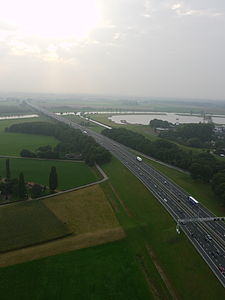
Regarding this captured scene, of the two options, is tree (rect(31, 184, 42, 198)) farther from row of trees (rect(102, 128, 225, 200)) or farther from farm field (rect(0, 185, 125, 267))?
row of trees (rect(102, 128, 225, 200))

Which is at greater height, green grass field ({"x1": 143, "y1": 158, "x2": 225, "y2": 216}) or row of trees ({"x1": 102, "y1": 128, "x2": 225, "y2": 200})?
row of trees ({"x1": 102, "y1": 128, "x2": 225, "y2": 200})

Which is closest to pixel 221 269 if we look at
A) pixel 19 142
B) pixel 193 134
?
pixel 19 142

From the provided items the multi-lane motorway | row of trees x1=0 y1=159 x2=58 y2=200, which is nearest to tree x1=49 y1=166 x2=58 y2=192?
row of trees x1=0 y1=159 x2=58 y2=200

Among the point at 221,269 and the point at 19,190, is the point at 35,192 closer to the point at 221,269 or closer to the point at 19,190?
the point at 19,190

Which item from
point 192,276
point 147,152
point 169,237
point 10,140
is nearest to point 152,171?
point 147,152

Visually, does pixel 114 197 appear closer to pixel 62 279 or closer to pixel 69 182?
pixel 69 182

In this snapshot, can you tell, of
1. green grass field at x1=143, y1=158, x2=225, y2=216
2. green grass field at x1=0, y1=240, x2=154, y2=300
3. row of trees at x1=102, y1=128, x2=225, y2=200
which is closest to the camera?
green grass field at x1=0, y1=240, x2=154, y2=300

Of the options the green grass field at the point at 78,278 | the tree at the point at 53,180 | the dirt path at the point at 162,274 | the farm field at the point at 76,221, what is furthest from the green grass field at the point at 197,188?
the tree at the point at 53,180
